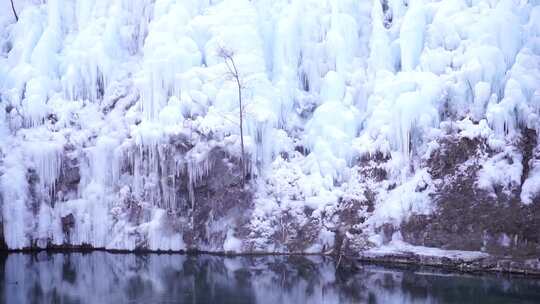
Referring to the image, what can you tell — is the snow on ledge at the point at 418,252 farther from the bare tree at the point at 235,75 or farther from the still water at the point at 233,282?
the bare tree at the point at 235,75

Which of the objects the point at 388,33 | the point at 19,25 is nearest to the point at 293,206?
the point at 388,33

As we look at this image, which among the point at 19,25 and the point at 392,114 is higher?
the point at 19,25

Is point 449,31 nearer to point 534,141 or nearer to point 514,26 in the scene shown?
point 514,26

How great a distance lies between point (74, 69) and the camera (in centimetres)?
2452

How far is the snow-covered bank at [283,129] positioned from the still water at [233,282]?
1.51 meters

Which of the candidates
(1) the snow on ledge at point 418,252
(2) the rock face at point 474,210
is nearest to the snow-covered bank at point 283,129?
(2) the rock face at point 474,210

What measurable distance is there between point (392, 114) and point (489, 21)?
455cm

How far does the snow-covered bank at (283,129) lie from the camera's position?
65.3ft

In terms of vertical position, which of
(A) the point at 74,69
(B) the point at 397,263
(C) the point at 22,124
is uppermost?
(A) the point at 74,69

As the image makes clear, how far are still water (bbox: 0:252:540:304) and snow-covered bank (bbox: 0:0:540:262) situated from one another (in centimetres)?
151

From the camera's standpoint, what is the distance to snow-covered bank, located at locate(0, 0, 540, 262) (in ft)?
65.3

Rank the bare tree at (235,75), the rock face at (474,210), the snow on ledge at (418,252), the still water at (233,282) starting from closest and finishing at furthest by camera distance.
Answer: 1. the still water at (233,282)
2. the rock face at (474,210)
3. the snow on ledge at (418,252)
4. the bare tree at (235,75)

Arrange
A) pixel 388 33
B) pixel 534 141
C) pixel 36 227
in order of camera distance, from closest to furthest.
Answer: pixel 534 141 < pixel 36 227 < pixel 388 33

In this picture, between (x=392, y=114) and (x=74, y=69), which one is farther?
(x=74, y=69)
